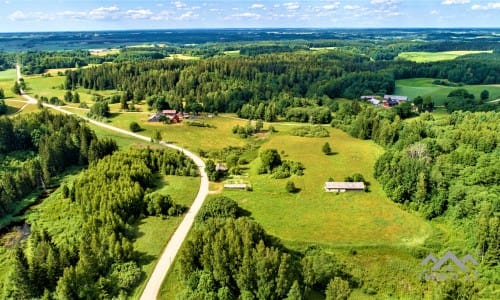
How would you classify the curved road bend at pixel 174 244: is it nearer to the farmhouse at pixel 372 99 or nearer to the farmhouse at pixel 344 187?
the farmhouse at pixel 344 187

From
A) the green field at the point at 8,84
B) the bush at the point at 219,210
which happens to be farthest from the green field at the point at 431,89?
the green field at the point at 8,84

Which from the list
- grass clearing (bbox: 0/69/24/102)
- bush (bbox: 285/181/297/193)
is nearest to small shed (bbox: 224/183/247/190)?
bush (bbox: 285/181/297/193)

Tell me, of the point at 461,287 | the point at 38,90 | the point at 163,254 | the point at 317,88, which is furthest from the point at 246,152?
the point at 38,90

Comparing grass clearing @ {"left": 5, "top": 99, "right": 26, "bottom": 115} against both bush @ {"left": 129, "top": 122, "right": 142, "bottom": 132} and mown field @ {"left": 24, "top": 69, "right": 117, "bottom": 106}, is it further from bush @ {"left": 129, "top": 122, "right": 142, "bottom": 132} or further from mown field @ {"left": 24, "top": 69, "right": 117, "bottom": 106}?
bush @ {"left": 129, "top": 122, "right": 142, "bottom": 132}

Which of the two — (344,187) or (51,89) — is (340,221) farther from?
(51,89)

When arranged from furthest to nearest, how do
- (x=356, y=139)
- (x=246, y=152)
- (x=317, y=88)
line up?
1. (x=317, y=88)
2. (x=356, y=139)
3. (x=246, y=152)

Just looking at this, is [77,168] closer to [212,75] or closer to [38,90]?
[212,75]
